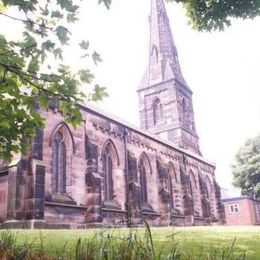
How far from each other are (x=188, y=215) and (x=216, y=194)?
30.2 feet

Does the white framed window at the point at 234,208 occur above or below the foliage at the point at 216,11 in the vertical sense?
below

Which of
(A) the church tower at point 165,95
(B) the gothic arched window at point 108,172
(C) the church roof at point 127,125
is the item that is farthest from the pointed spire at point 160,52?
(B) the gothic arched window at point 108,172

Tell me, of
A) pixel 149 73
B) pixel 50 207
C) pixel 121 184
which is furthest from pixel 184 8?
pixel 149 73

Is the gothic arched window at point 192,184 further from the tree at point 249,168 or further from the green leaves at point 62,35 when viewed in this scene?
the green leaves at point 62,35

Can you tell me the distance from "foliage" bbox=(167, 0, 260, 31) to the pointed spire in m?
32.5

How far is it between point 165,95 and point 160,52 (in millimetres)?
6695

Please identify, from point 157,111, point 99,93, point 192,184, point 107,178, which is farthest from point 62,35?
point 157,111

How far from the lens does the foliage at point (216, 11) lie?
8.67 metres

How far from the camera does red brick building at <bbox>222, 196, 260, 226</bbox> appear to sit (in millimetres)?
48312

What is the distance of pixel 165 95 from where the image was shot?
4191 centimetres

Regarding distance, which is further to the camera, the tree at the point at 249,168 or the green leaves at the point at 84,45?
the tree at the point at 249,168

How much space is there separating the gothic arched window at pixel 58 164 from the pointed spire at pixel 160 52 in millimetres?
24589

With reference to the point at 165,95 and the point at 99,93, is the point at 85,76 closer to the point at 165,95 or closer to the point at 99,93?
the point at 99,93

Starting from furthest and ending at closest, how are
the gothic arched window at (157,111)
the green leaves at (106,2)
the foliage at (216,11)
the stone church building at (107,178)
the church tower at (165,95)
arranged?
the gothic arched window at (157,111) → the church tower at (165,95) → the stone church building at (107,178) → the foliage at (216,11) → the green leaves at (106,2)
